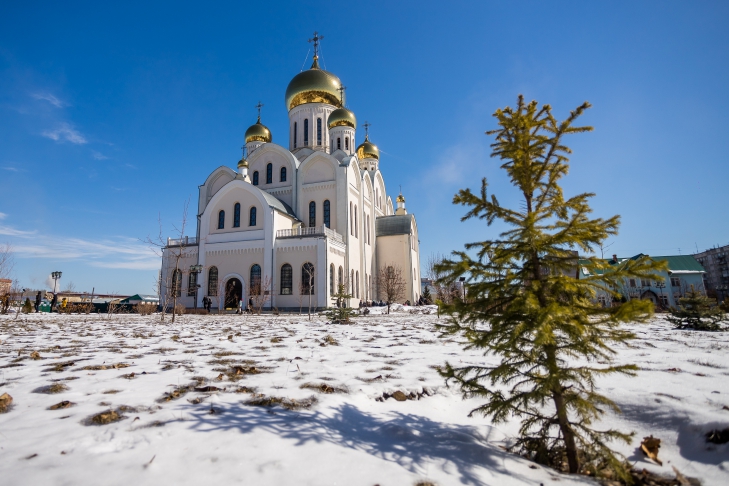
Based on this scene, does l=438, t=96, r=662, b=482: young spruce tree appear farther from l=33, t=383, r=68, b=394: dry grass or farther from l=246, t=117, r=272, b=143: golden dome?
l=246, t=117, r=272, b=143: golden dome

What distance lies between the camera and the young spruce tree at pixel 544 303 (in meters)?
2.51

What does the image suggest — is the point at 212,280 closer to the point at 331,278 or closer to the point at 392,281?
the point at 331,278

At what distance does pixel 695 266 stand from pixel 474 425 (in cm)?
5163

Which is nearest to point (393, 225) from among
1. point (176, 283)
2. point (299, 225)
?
point (299, 225)

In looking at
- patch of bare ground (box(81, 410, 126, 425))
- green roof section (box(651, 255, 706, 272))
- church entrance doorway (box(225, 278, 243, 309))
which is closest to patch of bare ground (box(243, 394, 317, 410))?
patch of bare ground (box(81, 410, 126, 425))

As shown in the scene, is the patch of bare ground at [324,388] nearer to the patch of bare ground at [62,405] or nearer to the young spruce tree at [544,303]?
the young spruce tree at [544,303]

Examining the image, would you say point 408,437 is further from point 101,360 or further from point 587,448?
point 101,360

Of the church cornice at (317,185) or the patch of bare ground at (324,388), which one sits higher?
the church cornice at (317,185)

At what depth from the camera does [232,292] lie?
2561 cm

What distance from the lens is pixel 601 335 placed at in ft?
8.59

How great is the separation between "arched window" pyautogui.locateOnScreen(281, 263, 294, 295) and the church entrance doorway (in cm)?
293

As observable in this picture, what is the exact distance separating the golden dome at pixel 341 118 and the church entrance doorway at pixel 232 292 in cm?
1628

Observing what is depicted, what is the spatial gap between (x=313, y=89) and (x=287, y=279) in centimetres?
1799

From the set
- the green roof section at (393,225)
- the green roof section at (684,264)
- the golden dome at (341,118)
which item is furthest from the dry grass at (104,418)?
the green roof section at (684,264)
